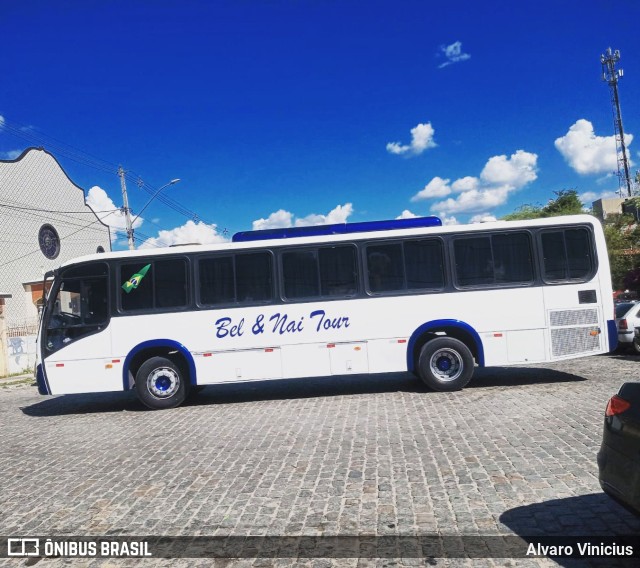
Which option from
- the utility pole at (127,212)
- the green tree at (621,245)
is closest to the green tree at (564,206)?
the green tree at (621,245)

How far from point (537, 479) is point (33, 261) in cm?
4095

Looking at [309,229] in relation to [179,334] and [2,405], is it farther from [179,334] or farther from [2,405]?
[2,405]

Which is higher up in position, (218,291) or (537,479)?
(218,291)

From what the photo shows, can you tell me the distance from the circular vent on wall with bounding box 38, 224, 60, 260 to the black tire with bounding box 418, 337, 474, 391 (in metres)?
38.0

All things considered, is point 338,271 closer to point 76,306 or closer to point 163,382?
point 163,382

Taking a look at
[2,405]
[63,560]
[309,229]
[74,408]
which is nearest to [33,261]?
[2,405]

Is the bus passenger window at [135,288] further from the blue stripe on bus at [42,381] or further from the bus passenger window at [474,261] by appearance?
the bus passenger window at [474,261]

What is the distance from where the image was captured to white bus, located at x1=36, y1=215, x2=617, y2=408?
984 cm

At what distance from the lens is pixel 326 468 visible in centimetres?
576

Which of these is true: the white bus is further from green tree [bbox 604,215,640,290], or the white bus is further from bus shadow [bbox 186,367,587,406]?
green tree [bbox 604,215,640,290]

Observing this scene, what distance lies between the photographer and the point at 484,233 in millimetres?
10086

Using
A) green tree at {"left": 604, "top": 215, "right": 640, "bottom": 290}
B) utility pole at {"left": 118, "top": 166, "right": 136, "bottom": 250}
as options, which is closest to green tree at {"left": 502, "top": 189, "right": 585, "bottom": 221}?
green tree at {"left": 604, "top": 215, "right": 640, "bottom": 290}

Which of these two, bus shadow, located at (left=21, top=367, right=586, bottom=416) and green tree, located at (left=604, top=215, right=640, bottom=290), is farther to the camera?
green tree, located at (left=604, top=215, right=640, bottom=290)

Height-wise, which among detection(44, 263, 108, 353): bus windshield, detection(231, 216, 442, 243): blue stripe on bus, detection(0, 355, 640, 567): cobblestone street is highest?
detection(231, 216, 442, 243): blue stripe on bus
